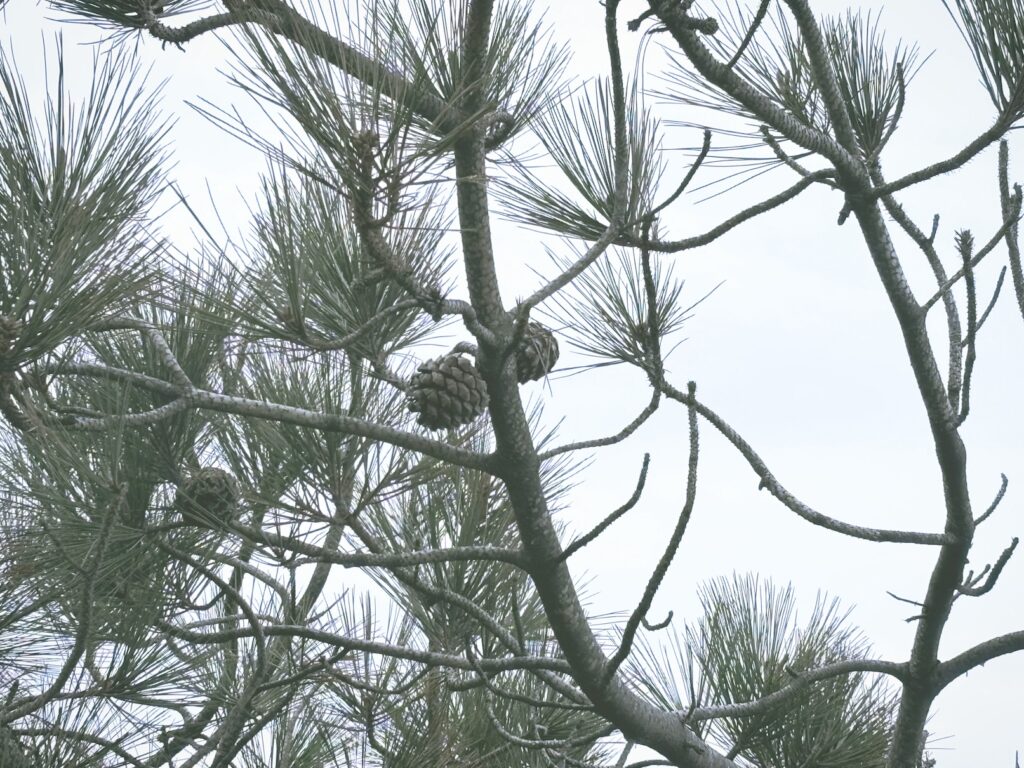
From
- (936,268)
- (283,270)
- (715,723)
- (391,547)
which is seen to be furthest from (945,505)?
(283,270)

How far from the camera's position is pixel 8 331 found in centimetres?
87

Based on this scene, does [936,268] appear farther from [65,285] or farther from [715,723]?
[65,285]

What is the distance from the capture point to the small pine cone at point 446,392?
113 centimetres

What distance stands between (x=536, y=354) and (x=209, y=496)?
38 centimetres

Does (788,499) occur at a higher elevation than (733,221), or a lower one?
lower

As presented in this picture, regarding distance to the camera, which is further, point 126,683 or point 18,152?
point 126,683

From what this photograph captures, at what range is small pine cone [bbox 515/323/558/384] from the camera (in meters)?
1.21

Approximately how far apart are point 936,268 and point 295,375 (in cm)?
75

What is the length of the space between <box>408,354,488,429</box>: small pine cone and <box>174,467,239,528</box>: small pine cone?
0.24m

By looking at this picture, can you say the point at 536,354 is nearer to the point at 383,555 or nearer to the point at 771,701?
the point at 383,555

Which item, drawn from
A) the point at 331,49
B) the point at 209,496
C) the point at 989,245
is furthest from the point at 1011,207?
the point at 209,496

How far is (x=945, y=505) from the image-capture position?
1.35 metres

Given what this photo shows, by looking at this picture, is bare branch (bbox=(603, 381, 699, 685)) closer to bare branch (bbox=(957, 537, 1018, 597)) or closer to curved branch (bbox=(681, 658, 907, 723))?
curved branch (bbox=(681, 658, 907, 723))

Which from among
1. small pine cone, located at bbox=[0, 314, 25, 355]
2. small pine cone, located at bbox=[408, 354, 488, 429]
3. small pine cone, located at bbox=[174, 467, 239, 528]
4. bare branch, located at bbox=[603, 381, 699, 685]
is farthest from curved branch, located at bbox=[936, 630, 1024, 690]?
small pine cone, located at bbox=[0, 314, 25, 355]
